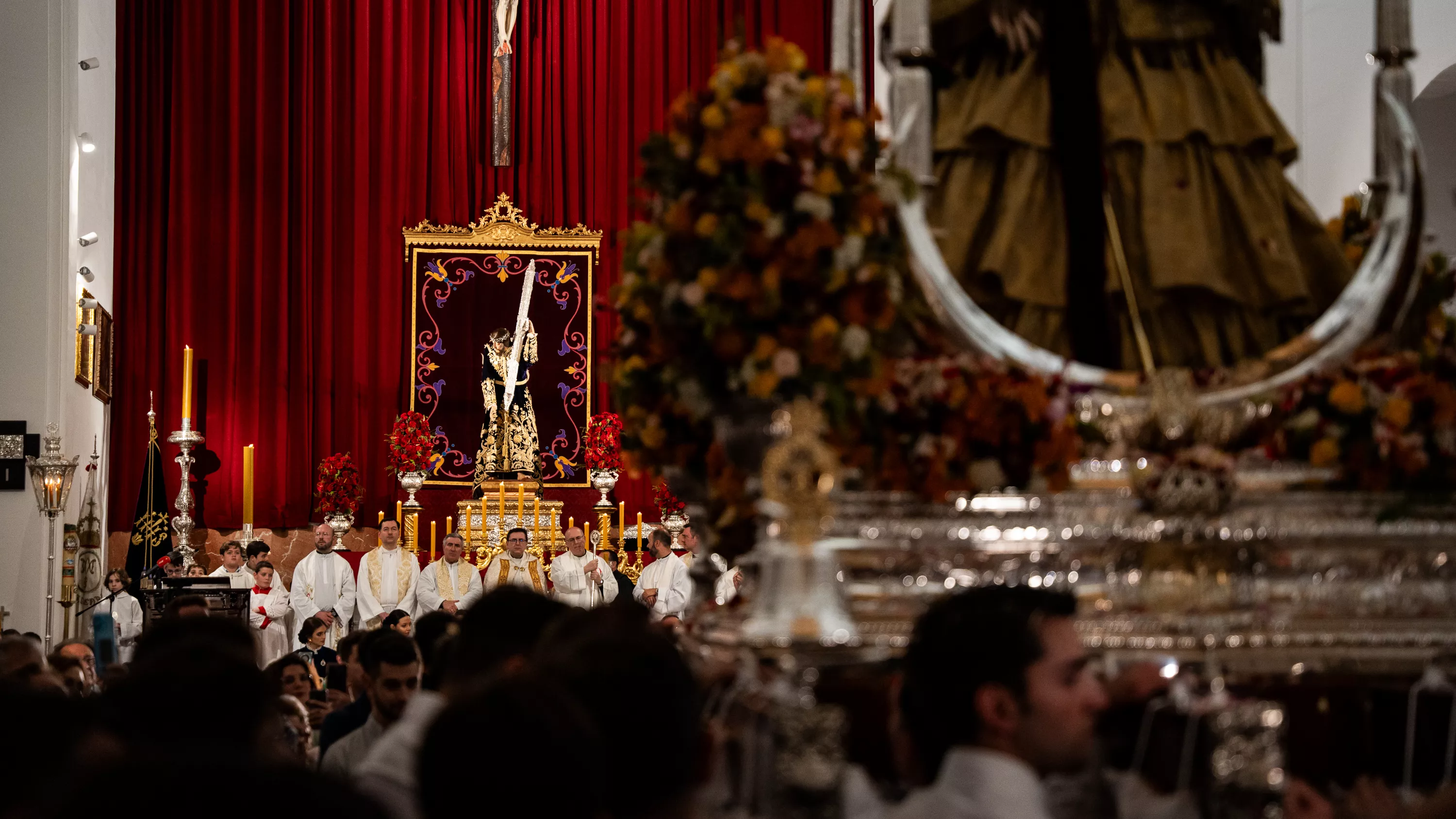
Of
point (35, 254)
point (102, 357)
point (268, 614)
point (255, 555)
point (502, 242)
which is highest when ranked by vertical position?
point (502, 242)

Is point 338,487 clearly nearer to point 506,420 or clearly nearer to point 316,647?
point 506,420

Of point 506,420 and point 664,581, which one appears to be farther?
point 506,420

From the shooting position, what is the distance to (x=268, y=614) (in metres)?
12.8

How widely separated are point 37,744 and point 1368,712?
2717 mm

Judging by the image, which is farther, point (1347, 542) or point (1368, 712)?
point (1347, 542)

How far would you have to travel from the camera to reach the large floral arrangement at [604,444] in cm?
1532

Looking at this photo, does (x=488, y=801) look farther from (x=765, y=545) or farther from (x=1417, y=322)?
(x=1417, y=322)

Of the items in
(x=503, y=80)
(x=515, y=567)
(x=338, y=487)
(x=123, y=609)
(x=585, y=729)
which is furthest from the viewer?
(x=503, y=80)

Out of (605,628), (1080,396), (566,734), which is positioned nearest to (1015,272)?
(1080,396)

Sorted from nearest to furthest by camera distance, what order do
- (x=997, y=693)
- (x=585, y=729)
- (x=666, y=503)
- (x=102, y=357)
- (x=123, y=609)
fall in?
(x=585, y=729)
(x=997, y=693)
(x=123, y=609)
(x=666, y=503)
(x=102, y=357)

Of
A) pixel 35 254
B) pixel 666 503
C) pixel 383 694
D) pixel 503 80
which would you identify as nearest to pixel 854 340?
pixel 383 694

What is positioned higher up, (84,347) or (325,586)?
(84,347)

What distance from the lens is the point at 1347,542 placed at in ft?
12.6

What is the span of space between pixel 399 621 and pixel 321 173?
6.97 meters
